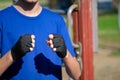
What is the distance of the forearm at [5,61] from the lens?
Answer: 2926 mm

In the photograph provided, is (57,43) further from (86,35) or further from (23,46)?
(86,35)

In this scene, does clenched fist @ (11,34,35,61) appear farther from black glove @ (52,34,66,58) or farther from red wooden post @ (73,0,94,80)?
red wooden post @ (73,0,94,80)

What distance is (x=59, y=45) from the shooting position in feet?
9.67

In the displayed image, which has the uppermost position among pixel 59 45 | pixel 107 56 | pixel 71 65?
pixel 59 45

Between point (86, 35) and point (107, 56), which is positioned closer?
point (86, 35)

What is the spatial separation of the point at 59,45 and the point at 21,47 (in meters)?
0.24

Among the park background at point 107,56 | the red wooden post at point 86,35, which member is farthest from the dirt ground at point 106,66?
the red wooden post at point 86,35

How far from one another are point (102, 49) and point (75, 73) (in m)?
9.24

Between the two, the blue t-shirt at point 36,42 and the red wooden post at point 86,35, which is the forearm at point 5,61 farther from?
the red wooden post at point 86,35

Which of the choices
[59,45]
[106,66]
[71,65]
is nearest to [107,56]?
[106,66]

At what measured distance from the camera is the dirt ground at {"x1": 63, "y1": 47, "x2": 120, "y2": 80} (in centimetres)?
850

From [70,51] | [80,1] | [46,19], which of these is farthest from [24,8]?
Result: [80,1]

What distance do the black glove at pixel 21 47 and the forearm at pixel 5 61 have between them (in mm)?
25

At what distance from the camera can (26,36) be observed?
2.85 metres
